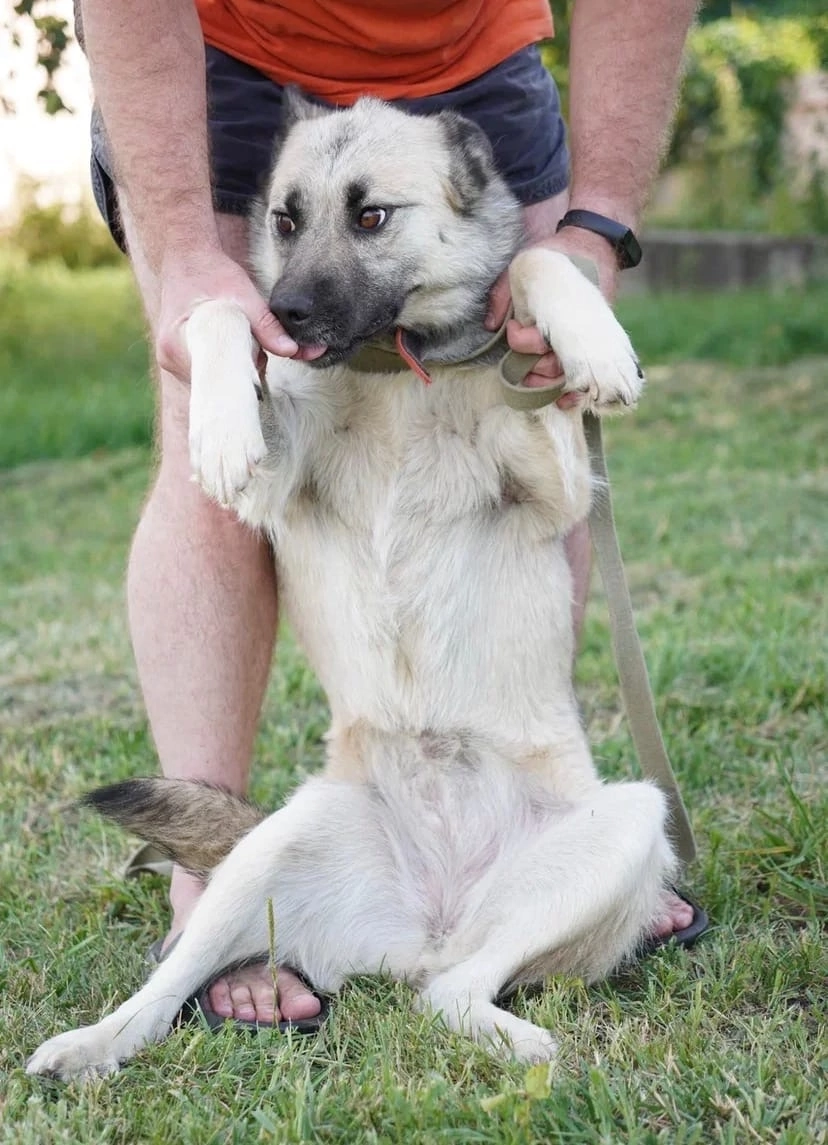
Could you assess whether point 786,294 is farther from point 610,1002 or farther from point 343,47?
point 610,1002

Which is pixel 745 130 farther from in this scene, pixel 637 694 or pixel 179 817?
pixel 179 817

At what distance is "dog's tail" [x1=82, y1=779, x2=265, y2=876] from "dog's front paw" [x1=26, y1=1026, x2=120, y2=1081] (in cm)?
45

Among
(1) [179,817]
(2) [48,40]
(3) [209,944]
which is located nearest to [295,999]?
(3) [209,944]

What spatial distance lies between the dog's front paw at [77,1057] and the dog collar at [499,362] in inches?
52.0

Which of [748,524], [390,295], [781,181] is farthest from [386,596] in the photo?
[781,181]

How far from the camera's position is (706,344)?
1006 cm

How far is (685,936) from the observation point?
2695 millimetres

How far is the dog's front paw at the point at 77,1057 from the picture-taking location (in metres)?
2.24

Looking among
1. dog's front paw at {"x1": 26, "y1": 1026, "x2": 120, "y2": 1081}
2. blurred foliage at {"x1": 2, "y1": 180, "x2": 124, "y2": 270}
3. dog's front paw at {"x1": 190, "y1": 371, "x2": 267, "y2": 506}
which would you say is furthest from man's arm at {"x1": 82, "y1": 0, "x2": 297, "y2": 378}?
blurred foliage at {"x1": 2, "y1": 180, "x2": 124, "y2": 270}

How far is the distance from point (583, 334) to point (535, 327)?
17 cm

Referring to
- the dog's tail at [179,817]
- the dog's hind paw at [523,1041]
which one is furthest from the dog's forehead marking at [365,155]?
the dog's hind paw at [523,1041]

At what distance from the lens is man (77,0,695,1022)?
266 cm

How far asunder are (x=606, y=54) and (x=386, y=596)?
1.23 m

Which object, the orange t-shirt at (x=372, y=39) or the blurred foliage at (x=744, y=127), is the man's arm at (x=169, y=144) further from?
the blurred foliage at (x=744, y=127)
